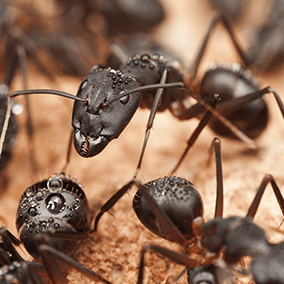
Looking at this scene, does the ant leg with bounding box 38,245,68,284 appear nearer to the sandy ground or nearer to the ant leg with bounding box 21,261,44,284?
the ant leg with bounding box 21,261,44,284

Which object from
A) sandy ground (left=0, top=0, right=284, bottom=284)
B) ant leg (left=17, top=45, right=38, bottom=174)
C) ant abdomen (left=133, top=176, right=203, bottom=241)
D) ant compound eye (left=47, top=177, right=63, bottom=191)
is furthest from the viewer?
ant leg (left=17, top=45, right=38, bottom=174)

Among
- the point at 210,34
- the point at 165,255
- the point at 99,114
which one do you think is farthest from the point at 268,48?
the point at 165,255

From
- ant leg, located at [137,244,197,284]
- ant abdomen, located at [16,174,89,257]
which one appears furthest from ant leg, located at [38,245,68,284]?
ant leg, located at [137,244,197,284]

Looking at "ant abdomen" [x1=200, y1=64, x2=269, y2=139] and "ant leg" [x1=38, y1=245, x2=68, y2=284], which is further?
"ant abdomen" [x1=200, y1=64, x2=269, y2=139]

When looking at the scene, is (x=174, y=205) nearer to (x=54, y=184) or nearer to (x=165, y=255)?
(x=165, y=255)

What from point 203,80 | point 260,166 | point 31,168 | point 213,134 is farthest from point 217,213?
point 31,168

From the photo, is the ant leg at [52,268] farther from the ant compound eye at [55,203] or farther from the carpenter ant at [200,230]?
the carpenter ant at [200,230]

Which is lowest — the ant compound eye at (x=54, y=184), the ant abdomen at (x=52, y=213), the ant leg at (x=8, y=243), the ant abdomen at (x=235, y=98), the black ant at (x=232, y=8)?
the ant leg at (x=8, y=243)

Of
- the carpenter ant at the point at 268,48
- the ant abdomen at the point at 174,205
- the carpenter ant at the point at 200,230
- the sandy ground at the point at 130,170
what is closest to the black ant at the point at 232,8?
the carpenter ant at the point at 268,48
